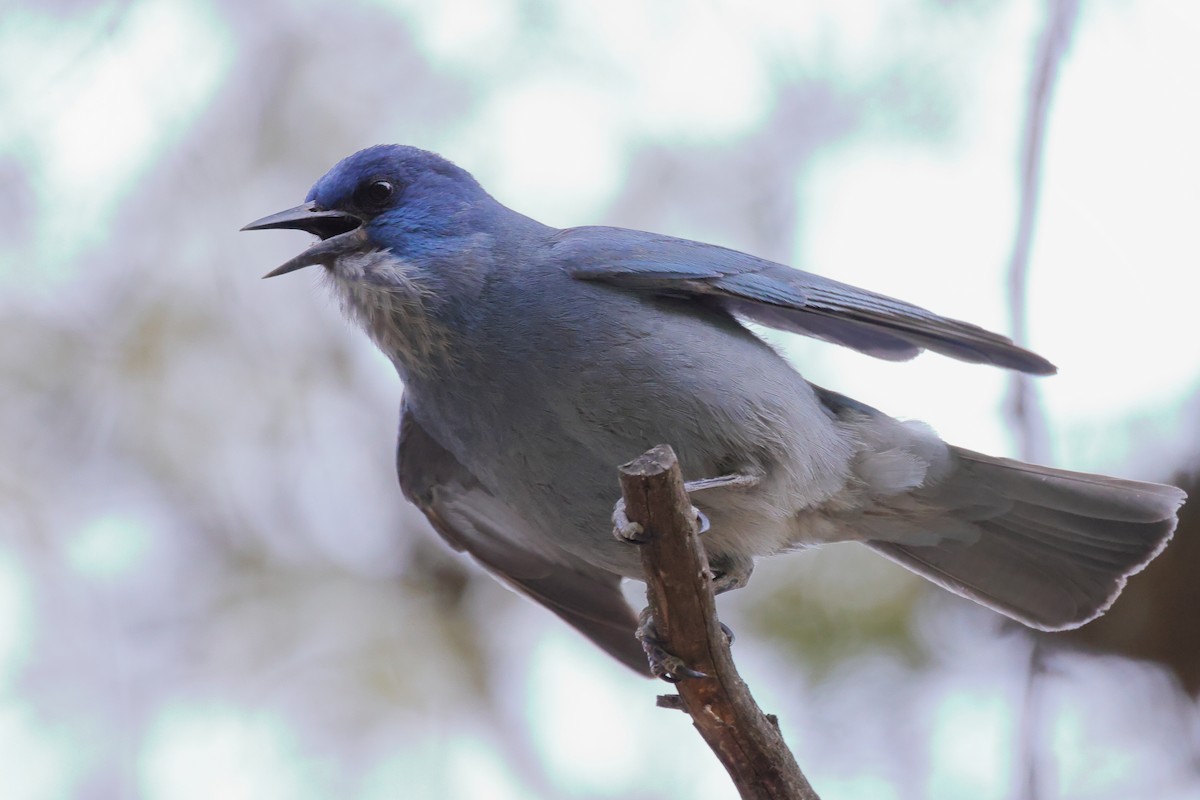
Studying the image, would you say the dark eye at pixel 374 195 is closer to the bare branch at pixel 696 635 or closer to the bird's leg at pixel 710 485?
the bird's leg at pixel 710 485

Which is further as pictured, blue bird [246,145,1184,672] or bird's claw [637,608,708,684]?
blue bird [246,145,1184,672]

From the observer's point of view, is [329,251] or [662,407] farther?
[329,251]

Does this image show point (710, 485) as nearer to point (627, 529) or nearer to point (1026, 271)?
point (627, 529)

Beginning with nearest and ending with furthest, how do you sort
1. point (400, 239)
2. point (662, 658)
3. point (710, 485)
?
point (662, 658)
point (710, 485)
point (400, 239)

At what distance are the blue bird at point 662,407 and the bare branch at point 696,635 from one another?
0.59 m

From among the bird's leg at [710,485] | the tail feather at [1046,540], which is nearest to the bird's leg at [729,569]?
the bird's leg at [710,485]

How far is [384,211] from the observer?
5.23m

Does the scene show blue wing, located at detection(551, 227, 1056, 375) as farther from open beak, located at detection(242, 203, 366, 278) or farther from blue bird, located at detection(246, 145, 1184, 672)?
open beak, located at detection(242, 203, 366, 278)

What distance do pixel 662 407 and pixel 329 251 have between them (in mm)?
1498

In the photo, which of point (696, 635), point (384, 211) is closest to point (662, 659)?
point (696, 635)

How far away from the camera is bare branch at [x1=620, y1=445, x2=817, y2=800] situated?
146 inches

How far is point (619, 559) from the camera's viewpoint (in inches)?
194

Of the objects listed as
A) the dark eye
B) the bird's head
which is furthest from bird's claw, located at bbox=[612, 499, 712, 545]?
the dark eye

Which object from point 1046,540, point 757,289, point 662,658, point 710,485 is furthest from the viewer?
point 1046,540
